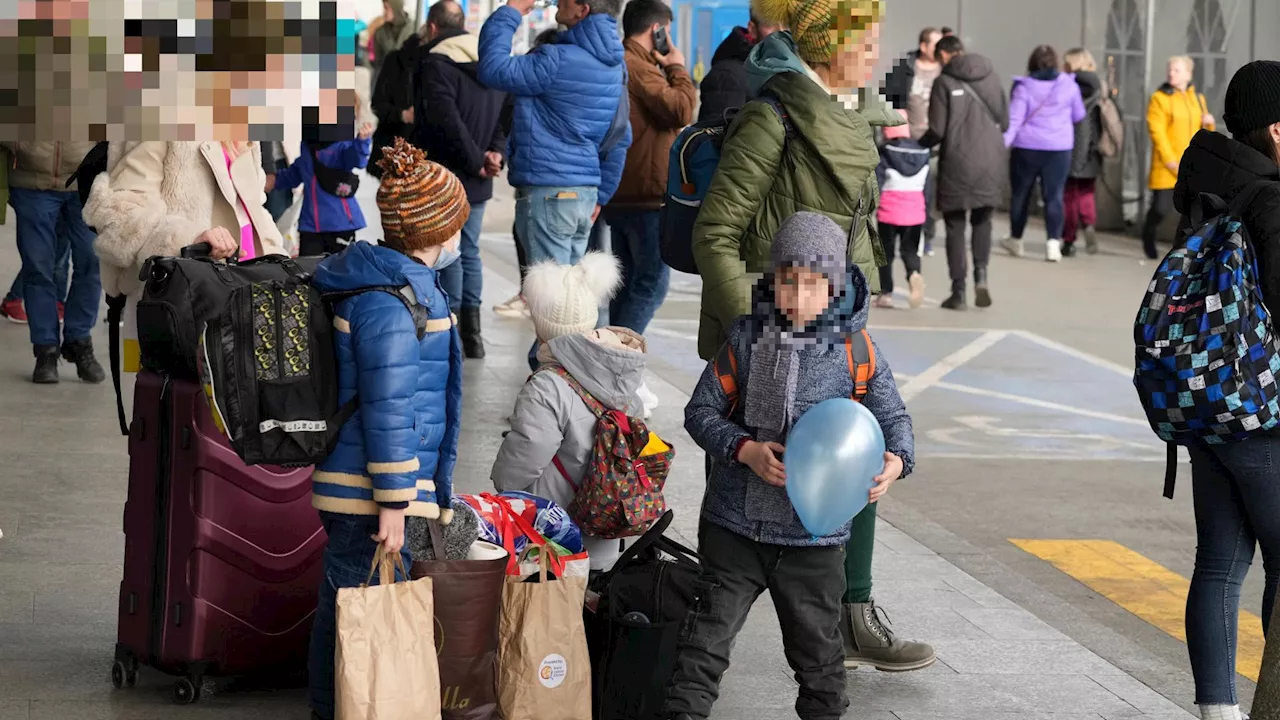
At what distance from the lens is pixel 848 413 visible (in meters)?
4.30

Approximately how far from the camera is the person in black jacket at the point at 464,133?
35.0ft

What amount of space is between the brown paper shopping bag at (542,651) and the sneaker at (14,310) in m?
7.58

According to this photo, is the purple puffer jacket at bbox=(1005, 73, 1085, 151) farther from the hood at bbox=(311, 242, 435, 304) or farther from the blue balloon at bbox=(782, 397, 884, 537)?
the hood at bbox=(311, 242, 435, 304)

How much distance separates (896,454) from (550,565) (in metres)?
0.98

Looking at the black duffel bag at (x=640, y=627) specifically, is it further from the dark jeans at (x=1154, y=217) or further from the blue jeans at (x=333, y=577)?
the dark jeans at (x=1154, y=217)

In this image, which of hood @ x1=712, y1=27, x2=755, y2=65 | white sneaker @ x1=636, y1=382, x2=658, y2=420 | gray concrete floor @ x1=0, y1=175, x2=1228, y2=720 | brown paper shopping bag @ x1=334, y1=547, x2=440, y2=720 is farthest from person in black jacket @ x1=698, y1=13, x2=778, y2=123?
brown paper shopping bag @ x1=334, y1=547, x2=440, y2=720

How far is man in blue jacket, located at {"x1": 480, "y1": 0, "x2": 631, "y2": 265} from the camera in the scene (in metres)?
9.12

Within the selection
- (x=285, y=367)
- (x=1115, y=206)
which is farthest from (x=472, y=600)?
(x=1115, y=206)

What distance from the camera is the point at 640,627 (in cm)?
468

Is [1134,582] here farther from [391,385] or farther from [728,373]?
[391,385]

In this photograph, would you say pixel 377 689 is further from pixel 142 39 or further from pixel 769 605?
pixel 769 605

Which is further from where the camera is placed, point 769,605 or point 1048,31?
point 1048,31

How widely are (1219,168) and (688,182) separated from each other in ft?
4.90

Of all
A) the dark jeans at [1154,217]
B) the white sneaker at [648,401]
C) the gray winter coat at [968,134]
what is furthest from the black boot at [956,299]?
the white sneaker at [648,401]
